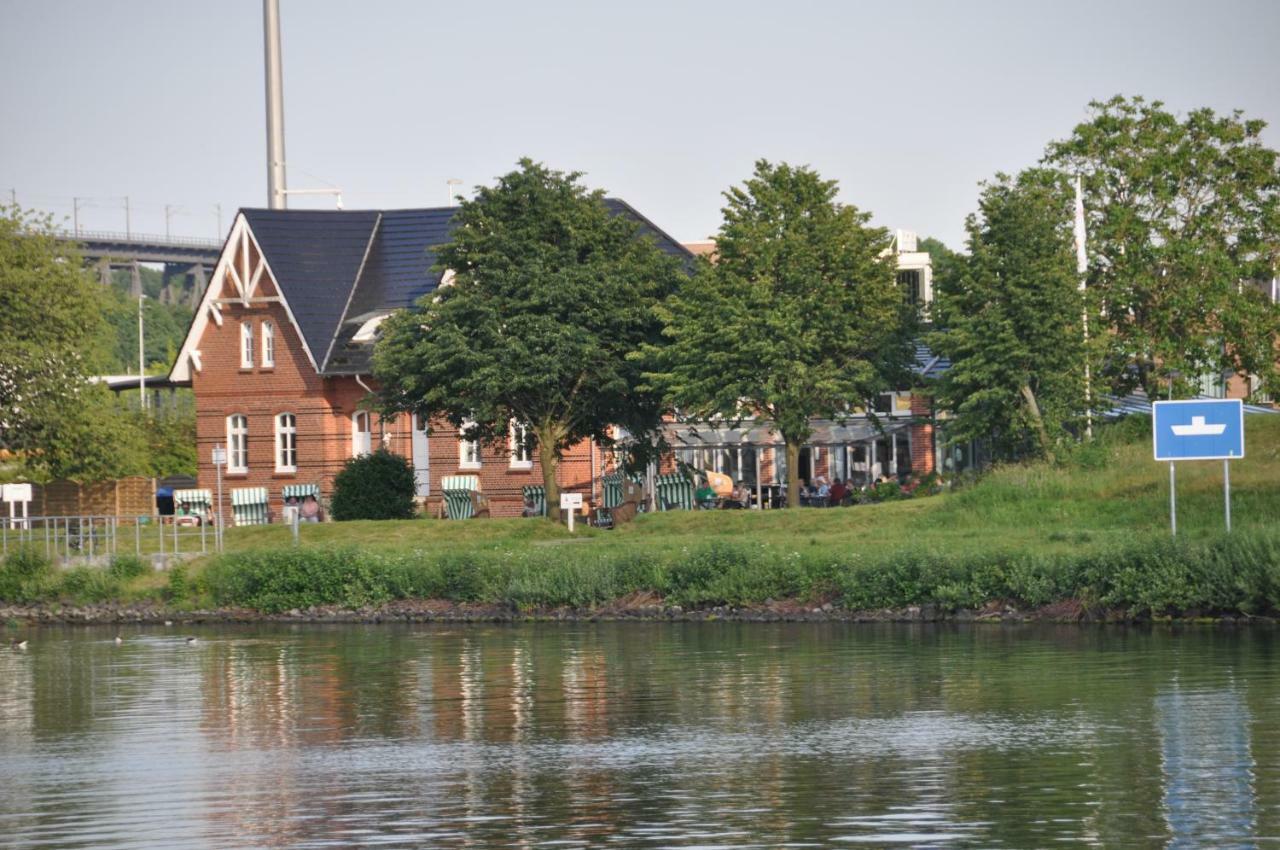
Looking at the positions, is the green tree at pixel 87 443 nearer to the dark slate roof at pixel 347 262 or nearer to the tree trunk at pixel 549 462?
the dark slate roof at pixel 347 262

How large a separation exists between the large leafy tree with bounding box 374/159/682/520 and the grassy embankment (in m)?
3.51

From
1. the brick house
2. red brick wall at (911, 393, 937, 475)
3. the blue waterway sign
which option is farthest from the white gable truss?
the blue waterway sign

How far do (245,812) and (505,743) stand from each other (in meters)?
4.65

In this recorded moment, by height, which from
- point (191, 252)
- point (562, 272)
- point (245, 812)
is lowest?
point (245, 812)

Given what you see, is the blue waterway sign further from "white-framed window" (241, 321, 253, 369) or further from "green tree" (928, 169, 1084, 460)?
"white-framed window" (241, 321, 253, 369)

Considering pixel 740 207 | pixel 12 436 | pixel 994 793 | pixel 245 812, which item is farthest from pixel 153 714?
pixel 12 436

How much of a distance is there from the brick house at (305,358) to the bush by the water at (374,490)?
215 inches

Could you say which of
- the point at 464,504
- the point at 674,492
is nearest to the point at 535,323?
the point at 674,492

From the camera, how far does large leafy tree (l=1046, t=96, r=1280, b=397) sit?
51.1 meters

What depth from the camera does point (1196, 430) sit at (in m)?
36.0

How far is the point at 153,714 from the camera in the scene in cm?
2727

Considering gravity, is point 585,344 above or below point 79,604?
above

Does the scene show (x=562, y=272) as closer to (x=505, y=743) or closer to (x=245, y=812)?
(x=505, y=743)

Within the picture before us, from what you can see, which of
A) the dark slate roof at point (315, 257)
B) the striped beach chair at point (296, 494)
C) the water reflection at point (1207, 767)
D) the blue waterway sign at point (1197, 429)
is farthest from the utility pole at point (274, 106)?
the water reflection at point (1207, 767)
